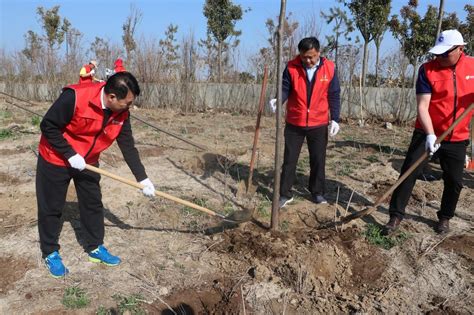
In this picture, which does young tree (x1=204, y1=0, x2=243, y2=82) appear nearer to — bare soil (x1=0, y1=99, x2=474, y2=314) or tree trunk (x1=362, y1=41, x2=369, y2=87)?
tree trunk (x1=362, y1=41, x2=369, y2=87)

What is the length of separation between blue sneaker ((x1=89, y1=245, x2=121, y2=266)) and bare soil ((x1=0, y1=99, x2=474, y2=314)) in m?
0.04

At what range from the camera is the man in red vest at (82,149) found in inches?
97.5

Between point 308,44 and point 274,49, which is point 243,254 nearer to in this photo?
point 308,44

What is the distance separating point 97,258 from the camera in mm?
3059

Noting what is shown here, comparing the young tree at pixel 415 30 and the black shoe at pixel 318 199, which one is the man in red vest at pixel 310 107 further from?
the young tree at pixel 415 30

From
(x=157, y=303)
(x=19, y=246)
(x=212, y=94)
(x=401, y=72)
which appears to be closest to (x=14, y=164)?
(x=19, y=246)

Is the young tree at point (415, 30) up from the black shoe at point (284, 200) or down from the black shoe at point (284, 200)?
up

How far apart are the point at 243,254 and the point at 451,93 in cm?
196

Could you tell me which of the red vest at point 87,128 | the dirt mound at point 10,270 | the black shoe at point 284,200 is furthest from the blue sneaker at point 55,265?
the black shoe at point 284,200

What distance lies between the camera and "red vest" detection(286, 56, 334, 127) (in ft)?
12.3

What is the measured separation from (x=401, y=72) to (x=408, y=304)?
8.02m

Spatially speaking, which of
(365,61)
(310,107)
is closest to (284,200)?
(310,107)

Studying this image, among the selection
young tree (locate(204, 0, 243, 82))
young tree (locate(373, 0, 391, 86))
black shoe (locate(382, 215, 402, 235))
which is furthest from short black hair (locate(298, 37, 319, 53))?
young tree (locate(204, 0, 243, 82))

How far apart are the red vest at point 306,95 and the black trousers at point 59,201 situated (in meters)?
1.91
